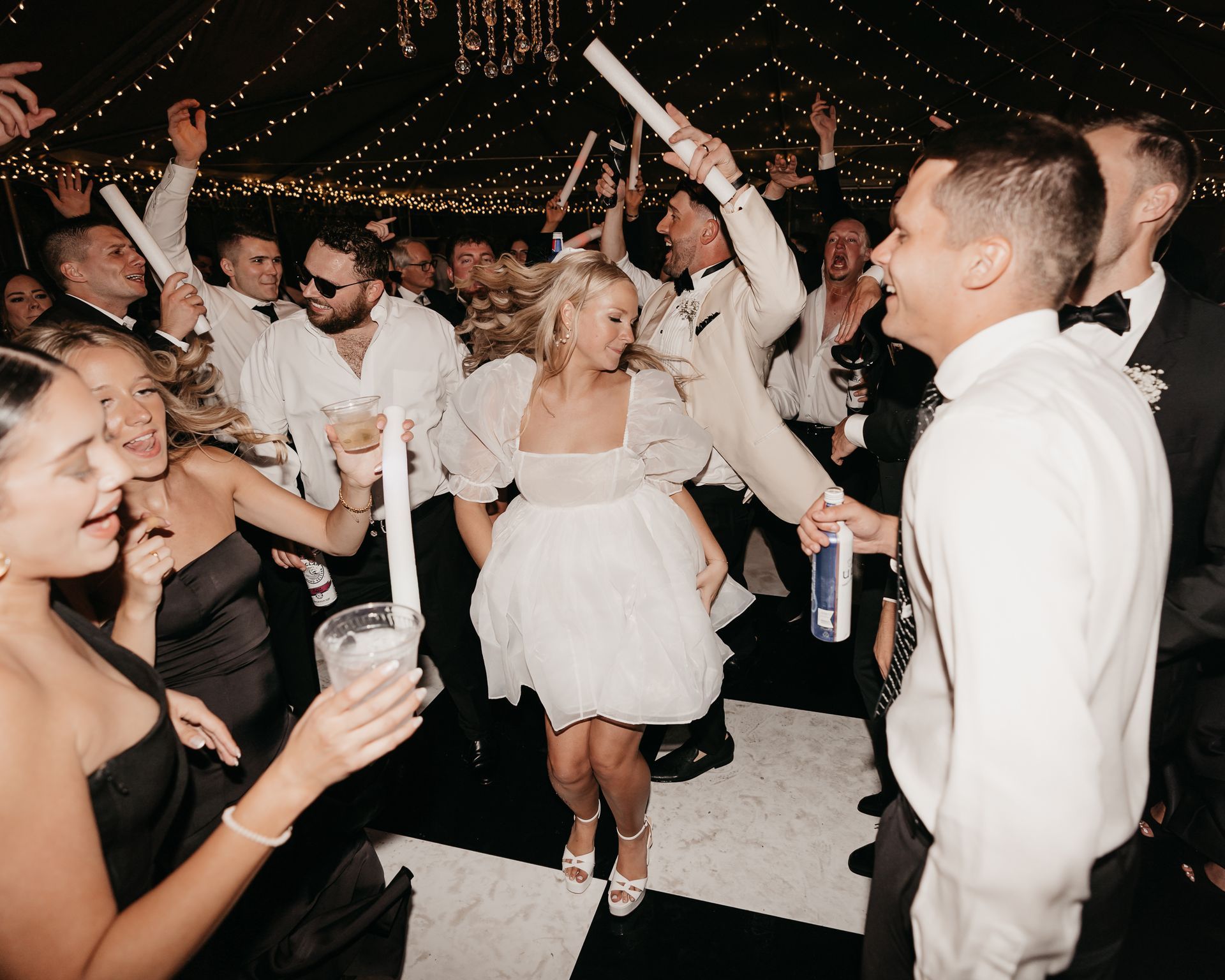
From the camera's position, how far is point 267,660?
67.1 inches

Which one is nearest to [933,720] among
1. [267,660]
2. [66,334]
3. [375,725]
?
[375,725]

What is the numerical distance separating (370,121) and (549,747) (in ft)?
21.4

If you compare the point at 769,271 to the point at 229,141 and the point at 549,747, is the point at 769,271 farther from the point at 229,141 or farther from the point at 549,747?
the point at 229,141

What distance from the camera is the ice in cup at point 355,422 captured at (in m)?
1.50

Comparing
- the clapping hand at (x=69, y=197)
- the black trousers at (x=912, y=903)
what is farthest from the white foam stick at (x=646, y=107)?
the clapping hand at (x=69, y=197)

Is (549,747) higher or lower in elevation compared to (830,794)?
higher

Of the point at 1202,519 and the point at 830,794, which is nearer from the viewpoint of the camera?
the point at 1202,519

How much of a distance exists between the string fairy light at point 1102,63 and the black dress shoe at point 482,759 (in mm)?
5072

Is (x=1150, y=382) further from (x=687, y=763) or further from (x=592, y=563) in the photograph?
(x=687, y=763)

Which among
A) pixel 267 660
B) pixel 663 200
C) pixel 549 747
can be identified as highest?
pixel 663 200

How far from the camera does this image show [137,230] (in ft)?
7.50

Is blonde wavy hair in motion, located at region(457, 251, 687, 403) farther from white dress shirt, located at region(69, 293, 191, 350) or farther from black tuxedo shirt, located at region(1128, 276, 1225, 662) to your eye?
black tuxedo shirt, located at region(1128, 276, 1225, 662)

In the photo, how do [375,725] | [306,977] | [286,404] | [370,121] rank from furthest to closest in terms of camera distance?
[370,121]
[286,404]
[306,977]
[375,725]

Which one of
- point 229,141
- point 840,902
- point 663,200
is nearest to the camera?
point 840,902
